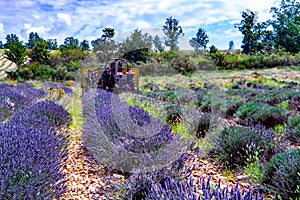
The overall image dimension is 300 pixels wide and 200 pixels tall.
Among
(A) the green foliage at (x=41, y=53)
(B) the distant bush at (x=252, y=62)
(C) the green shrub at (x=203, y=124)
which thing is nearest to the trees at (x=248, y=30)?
(B) the distant bush at (x=252, y=62)

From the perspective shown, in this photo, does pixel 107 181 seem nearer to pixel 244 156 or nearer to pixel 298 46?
Result: pixel 244 156

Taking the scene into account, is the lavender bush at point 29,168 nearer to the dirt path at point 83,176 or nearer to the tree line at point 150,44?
the dirt path at point 83,176

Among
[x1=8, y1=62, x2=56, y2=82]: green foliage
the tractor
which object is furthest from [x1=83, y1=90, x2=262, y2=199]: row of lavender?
[x1=8, y1=62, x2=56, y2=82]: green foliage

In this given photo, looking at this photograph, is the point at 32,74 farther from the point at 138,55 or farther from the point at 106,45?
the point at 138,55

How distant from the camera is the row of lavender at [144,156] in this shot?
5.38 feet

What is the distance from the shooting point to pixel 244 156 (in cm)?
275

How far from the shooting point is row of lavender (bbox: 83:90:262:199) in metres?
1.64

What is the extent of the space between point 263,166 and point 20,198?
1.88 metres

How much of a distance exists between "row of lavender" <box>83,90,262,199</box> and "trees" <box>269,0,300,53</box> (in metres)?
34.6

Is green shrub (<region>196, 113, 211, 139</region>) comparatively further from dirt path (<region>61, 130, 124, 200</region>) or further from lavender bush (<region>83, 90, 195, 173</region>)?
dirt path (<region>61, 130, 124, 200</region>)

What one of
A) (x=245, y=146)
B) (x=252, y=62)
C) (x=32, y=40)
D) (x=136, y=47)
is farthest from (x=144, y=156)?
(x=32, y=40)

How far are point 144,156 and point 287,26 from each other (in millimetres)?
40625

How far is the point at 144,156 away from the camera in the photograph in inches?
83.4

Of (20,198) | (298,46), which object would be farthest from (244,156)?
(298,46)
